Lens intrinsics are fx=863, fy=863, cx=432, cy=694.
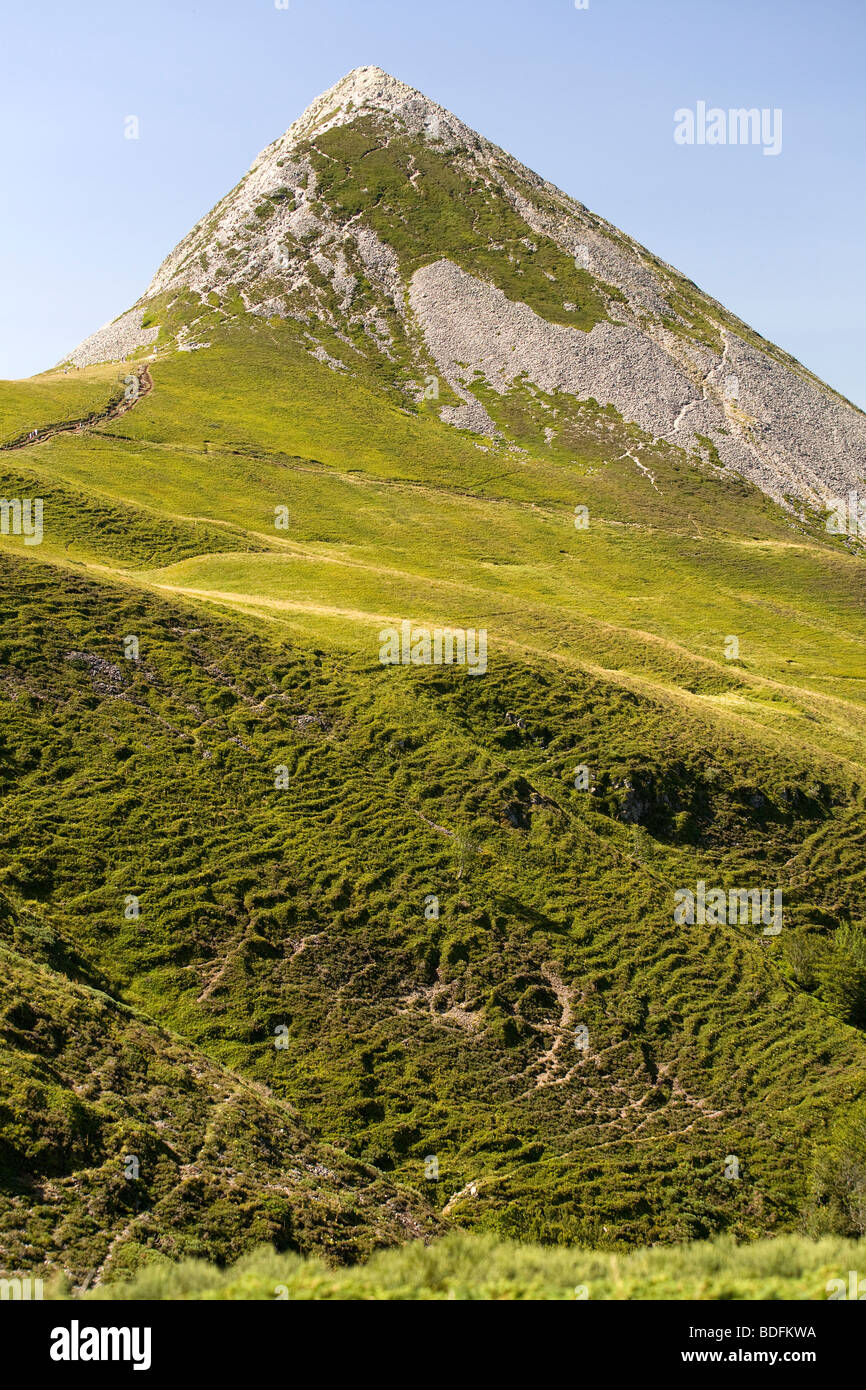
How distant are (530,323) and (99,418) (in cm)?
8005

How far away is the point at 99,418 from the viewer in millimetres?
116750

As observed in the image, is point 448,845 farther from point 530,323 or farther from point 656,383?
point 530,323

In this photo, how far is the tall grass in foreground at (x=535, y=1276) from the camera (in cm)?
1224

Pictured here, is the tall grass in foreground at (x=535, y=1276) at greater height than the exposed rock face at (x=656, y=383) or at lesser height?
lesser

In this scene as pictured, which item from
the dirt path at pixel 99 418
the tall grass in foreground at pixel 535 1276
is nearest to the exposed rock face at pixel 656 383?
the dirt path at pixel 99 418

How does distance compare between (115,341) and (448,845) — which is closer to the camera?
(448,845)

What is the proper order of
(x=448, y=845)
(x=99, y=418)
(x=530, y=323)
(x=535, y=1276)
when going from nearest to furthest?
(x=535, y=1276) < (x=448, y=845) < (x=99, y=418) < (x=530, y=323)

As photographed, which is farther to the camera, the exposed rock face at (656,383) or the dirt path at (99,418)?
the exposed rock face at (656,383)

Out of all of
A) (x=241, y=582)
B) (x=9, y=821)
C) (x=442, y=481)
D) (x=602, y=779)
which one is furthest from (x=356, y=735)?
(x=442, y=481)

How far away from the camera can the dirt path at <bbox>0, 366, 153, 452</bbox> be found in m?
102

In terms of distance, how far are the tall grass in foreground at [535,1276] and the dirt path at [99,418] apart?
101296mm

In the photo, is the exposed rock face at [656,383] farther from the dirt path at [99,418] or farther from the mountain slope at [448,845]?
the mountain slope at [448,845]

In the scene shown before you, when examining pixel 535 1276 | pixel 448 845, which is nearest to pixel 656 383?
pixel 448 845

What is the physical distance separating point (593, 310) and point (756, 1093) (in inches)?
6154
